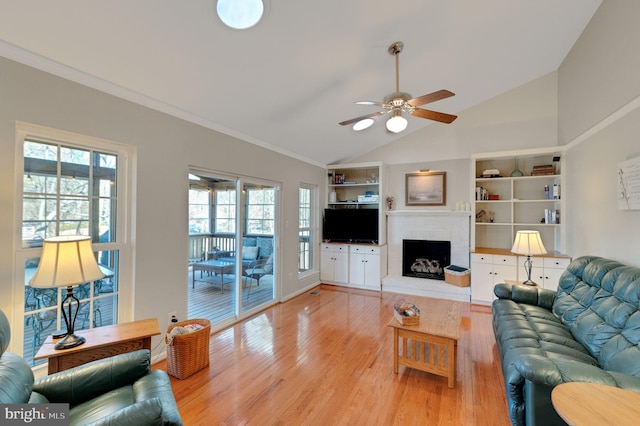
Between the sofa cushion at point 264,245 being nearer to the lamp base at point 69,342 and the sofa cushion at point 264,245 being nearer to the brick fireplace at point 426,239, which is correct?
the brick fireplace at point 426,239

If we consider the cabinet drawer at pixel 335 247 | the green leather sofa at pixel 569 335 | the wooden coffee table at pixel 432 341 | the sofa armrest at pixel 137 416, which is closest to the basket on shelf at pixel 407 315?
the wooden coffee table at pixel 432 341

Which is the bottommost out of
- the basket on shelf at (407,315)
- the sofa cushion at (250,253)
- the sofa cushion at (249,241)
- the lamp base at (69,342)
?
the basket on shelf at (407,315)

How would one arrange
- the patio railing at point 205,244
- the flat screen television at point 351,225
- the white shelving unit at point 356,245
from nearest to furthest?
the patio railing at point 205,244
the white shelving unit at point 356,245
the flat screen television at point 351,225

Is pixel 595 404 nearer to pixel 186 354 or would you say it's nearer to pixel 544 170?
pixel 186 354

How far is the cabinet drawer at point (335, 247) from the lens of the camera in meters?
5.56

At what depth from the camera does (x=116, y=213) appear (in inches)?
99.7

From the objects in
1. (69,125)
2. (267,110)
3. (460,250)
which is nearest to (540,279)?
(460,250)

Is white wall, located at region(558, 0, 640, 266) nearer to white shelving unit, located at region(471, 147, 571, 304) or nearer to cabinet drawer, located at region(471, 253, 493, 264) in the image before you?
white shelving unit, located at region(471, 147, 571, 304)

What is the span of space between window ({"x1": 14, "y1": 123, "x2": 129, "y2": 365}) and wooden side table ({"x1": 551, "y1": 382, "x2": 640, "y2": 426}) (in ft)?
10.5

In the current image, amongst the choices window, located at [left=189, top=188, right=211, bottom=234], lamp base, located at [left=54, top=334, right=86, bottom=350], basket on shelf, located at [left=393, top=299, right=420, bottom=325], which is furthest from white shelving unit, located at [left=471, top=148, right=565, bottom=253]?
lamp base, located at [left=54, top=334, right=86, bottom=350]

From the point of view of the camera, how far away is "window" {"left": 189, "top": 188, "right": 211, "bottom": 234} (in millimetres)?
3299

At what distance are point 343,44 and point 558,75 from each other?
13.0 ft

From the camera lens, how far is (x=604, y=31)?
3.01 metres

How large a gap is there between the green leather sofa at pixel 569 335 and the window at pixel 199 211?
3.29m
